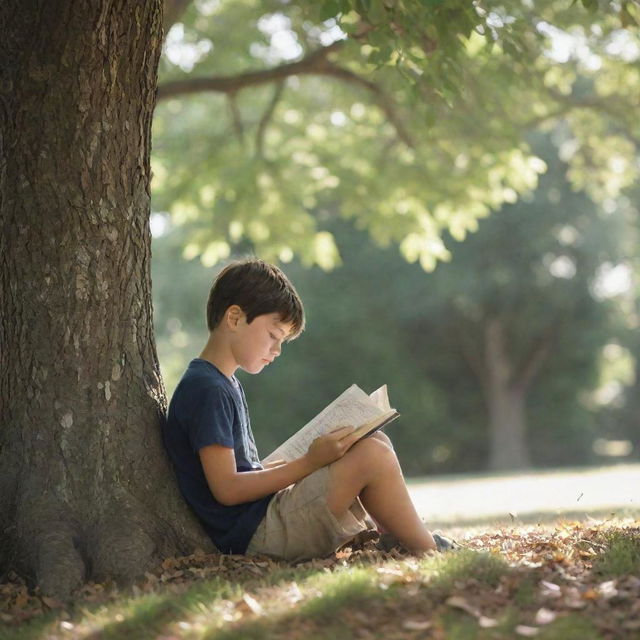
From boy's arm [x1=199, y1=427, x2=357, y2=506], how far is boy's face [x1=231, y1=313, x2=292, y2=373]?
513 mm

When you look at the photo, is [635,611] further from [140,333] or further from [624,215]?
[624,215]

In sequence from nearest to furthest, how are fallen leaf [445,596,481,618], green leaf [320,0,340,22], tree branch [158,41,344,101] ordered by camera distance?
fallen leaf [445,596,481,618] < green leaf [320,0,340,22] < tree branch [158,41,344,101]

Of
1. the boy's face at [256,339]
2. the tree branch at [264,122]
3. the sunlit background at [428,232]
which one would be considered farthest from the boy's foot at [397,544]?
the tree branch at [264,122]

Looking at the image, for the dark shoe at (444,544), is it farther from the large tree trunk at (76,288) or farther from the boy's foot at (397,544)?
the large tree trunk at (76,288)

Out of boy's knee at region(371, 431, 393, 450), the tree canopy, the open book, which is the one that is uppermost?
the tree canopy

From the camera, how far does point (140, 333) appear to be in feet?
15.9

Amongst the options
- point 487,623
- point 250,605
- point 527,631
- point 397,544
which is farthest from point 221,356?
point 527,631

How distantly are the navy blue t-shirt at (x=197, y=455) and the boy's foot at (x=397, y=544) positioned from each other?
0.58 meters

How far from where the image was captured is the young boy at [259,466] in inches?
177

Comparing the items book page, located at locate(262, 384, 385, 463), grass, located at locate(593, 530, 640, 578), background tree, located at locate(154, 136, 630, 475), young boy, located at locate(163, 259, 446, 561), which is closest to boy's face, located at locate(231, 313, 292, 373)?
young boy, located at locate(163, 259, 446, 561)

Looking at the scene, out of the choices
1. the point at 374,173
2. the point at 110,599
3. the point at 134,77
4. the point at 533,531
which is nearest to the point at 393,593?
the point at 110,599

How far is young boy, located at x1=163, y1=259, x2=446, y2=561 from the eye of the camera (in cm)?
450

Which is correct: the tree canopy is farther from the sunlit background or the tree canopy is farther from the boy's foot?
the boy's foot

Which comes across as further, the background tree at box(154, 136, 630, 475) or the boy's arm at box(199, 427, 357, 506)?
the background tree at box(154, 136, 630, 475)
